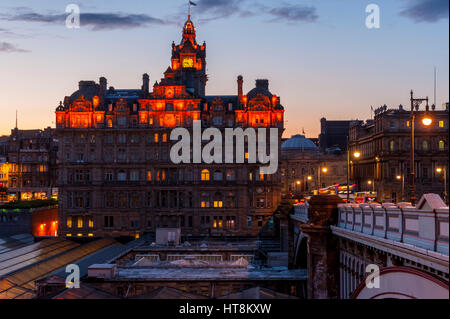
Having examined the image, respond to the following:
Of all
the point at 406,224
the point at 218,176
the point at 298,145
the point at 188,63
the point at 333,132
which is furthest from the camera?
the point at 333,132

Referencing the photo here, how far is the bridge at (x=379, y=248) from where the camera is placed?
648 inches

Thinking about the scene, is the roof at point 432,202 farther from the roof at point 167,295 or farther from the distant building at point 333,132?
the distant building at point 333,132

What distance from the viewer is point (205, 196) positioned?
286 feet

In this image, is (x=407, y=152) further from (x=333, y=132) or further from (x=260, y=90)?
(x=333, y=132)

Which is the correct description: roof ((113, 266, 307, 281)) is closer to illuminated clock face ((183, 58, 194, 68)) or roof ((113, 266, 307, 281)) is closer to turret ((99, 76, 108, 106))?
turret ((99, 76, 108, 106))

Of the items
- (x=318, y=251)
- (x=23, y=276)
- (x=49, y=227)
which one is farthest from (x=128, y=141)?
(x=318, y=251)

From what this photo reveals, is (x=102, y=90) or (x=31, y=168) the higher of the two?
(x=102, y=90)

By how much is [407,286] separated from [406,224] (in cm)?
218

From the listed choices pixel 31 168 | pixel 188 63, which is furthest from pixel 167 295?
pixel 31 168

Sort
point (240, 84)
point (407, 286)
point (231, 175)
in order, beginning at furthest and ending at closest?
point (240, 84) < point (231, 175) < point (407, 286)

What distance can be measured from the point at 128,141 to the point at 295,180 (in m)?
52.5

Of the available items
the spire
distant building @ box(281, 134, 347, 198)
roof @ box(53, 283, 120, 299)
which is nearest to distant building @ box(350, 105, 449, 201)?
distant building @ box(281, 134, 347, 198)

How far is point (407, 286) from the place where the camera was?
1822 centimetres
